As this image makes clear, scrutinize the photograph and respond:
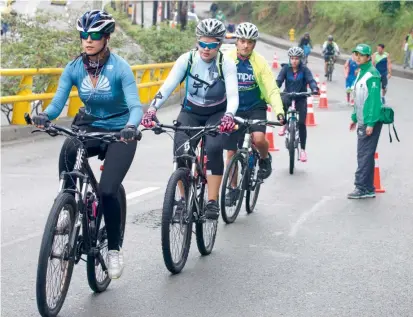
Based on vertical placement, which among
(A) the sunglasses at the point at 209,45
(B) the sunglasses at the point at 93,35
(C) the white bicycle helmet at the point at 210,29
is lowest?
(A) the sunglasses at the point at 209,45

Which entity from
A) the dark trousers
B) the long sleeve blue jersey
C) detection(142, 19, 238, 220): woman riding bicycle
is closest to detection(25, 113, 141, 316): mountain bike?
the long sleeve blue jersey

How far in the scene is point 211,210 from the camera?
8.24 metres

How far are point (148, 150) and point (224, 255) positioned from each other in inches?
322

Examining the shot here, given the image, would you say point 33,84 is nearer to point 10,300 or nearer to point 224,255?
point 224,255

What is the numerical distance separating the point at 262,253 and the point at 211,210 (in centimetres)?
67

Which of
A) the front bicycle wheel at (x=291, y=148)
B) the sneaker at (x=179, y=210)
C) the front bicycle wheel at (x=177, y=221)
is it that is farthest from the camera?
the front bicycle wheel at (x=291, y=148)

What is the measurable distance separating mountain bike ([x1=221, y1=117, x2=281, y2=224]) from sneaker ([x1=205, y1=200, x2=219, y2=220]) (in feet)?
3.40

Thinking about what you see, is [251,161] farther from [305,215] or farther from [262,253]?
[262,253]

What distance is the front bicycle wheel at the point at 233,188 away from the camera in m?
9.55

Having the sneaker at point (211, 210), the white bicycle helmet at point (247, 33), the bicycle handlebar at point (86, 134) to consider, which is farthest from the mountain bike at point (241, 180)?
the bicycle handlebar at point (86, 134)

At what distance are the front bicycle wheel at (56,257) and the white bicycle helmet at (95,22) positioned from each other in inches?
45.6

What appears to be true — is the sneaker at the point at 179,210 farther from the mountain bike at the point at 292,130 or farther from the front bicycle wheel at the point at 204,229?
the mountain bike at the point at 292,130

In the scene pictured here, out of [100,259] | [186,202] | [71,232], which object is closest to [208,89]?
[186,202]

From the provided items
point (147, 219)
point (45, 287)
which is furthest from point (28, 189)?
point (45, 287)
